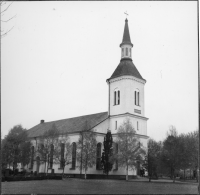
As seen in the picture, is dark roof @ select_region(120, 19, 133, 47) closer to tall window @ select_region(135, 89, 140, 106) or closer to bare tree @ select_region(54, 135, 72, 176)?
tall window @ select_region(135, 89, 140, 106)

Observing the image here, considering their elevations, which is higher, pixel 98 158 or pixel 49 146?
pixel 49 146

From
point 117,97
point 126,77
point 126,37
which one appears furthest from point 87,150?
point 126,37

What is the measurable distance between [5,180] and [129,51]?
1174 inches

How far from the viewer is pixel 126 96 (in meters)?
45.5

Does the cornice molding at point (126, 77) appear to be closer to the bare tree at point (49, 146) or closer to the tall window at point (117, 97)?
the tall window at point (117, 97)

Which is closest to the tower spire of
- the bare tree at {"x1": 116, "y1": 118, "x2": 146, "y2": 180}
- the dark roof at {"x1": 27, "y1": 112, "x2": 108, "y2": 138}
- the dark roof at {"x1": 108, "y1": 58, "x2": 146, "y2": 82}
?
the dark roof at {"x1": 108, "y1": 58, "x2": 146, "y2": 82}

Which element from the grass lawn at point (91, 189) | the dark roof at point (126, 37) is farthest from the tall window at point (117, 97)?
the grass lawn at point (91, 189)

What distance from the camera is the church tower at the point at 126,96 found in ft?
148

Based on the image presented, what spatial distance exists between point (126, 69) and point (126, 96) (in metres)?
4.76

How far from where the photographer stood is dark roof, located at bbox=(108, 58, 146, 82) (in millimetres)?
46375

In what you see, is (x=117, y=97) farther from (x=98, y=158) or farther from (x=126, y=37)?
(x=126, y=37)

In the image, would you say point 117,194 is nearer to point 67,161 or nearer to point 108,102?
point 67,161

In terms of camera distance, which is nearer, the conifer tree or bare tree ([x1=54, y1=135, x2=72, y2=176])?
the conifer tree

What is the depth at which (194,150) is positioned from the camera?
100.0 feet
